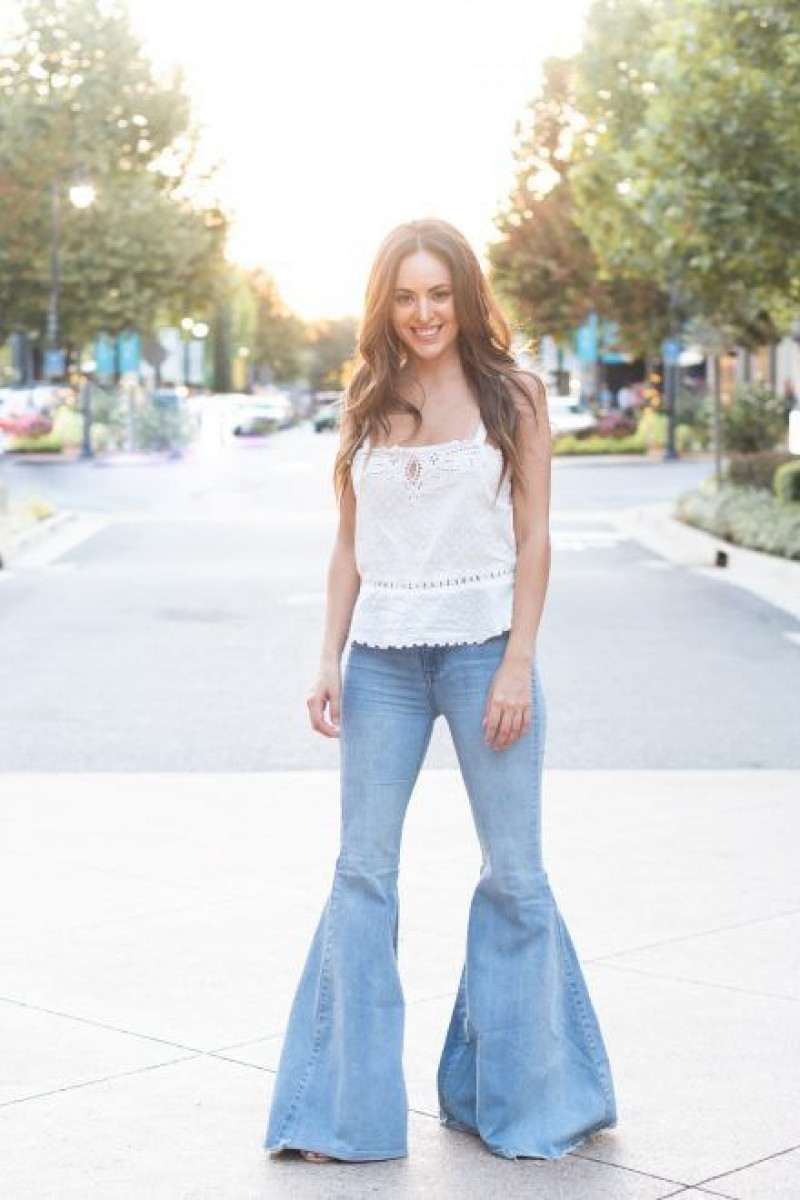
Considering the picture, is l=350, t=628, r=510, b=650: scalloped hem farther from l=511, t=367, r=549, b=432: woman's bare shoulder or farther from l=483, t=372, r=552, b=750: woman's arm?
l=511, t=367, r=549, b=432: woman's bare shoulder

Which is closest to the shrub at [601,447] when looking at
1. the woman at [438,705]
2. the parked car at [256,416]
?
the parked car at [256,416]

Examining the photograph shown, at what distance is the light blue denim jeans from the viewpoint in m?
4.69

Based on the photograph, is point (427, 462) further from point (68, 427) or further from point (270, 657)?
point (68, 427)

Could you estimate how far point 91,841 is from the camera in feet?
28.2

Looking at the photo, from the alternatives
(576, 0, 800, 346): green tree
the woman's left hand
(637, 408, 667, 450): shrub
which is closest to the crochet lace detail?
the woman's left hand

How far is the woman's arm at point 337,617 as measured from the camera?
4.82m

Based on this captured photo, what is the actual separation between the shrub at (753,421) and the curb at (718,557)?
4.51m

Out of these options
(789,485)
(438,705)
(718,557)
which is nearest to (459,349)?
(438,705)

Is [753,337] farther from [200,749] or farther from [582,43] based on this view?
[200,749]

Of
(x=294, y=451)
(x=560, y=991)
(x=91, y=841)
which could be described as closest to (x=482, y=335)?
(x=560, y=991)

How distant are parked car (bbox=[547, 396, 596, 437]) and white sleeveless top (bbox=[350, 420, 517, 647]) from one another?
5411 cm

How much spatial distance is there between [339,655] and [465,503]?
432mm

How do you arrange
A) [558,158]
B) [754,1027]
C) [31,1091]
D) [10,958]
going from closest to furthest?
1. [31,1091]
2. [754,1027]
3. [10,958]
4. [558,158]

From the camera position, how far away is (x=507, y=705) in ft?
15.1
